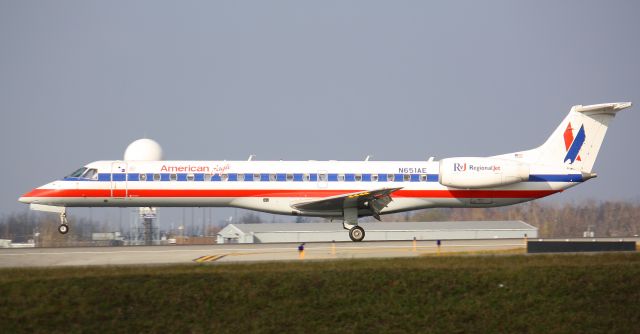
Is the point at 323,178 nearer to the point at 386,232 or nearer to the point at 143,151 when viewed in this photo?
the point at 143,151

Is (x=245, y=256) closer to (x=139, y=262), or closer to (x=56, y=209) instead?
(x=139, y=262)

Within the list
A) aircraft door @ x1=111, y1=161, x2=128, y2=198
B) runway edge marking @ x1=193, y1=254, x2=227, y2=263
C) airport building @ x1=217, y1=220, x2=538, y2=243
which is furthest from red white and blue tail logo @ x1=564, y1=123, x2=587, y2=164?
airport building @ x1=217, y1=220, x2=538, y2=243

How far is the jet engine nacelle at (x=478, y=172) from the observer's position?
1219 inches

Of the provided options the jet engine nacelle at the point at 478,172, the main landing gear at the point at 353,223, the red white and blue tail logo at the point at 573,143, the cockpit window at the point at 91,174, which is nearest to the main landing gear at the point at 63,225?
the cockpit window at the point at 91,174

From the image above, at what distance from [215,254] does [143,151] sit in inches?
606

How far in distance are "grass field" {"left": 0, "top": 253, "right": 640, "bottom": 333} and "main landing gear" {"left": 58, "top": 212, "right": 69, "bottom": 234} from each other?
39.4 ft

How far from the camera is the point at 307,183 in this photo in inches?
1220

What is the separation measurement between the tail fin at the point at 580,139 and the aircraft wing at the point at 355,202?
7764mm

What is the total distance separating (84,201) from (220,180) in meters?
5.76

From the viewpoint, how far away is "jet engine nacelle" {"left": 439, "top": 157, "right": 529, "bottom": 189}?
30969 mm

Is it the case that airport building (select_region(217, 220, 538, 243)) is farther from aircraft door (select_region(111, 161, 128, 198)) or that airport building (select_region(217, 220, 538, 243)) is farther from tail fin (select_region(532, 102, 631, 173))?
aircraft door (select_region(111, 161, 128, 198))

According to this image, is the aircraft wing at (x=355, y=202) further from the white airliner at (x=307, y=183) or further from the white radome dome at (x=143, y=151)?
the white radome dome at (x=143, y=151)

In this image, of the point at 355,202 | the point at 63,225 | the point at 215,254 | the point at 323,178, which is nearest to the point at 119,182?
the point at 63,225

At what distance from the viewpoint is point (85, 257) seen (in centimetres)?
2428
